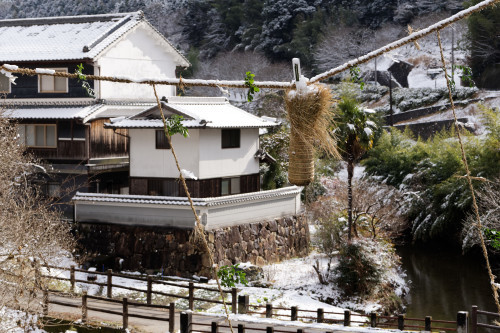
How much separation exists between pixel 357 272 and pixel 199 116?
8.17 meters

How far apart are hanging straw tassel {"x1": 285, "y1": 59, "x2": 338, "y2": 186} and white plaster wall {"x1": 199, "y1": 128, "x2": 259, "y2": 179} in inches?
800

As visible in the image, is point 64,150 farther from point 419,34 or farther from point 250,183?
point 419,34

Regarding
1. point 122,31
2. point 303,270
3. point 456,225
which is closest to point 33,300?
point 303,270

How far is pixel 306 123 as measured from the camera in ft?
16.3

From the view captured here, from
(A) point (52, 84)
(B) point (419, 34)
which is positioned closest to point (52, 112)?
(A) point (52, 84)

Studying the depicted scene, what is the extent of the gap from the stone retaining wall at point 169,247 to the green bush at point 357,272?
13.1 ft

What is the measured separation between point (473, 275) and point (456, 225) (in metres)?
5.11

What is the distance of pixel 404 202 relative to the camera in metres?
32.3

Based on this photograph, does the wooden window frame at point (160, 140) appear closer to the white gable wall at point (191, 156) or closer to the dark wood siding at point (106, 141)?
the white gable wall at point (191, 156)

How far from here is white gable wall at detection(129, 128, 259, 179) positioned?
2550cm

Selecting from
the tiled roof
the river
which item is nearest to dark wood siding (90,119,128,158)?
the tiled roof

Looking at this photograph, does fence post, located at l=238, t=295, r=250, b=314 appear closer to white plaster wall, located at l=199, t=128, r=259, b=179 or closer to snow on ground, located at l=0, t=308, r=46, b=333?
snow on ground, located at l=0, t=308, r=46, b=333

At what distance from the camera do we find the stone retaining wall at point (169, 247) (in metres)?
23.7

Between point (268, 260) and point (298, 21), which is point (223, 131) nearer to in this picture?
point (268, 260)
